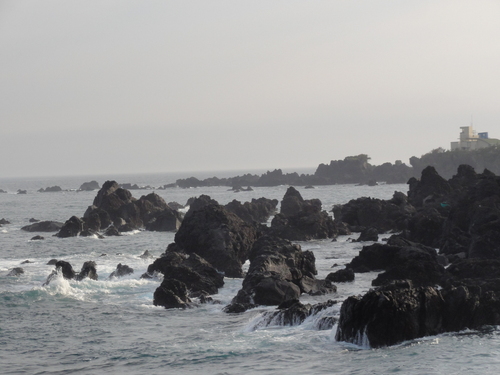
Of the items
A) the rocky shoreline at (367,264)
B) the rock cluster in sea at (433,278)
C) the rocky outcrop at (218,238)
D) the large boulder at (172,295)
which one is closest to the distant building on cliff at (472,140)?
the rocky shoreline at (367,264)

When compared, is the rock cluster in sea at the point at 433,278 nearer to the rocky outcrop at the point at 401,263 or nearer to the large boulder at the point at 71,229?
the rocky outcrop at the point at 401,263

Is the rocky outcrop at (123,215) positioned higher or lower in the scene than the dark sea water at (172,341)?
higher

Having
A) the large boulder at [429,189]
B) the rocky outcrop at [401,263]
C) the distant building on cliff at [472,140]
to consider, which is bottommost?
the rocky outcrop at [401,263]

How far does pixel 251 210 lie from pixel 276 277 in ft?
166

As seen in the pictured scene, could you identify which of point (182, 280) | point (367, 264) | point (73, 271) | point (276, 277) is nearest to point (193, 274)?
point (182, 280)

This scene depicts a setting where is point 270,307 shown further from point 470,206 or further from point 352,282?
point 470,206

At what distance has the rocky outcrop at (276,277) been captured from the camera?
103 ft

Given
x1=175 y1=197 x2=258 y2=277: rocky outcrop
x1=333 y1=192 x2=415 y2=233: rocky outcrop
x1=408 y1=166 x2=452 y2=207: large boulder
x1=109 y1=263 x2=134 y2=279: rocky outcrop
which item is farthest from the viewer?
x1=408 y1=166 x2=452 y2=207: large boulder

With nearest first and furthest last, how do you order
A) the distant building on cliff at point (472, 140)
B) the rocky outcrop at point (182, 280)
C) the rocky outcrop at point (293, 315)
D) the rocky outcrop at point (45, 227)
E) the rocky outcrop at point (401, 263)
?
the rocky outcrop at point (293, 315) < the rocky outcrop at point (182, 280) < the rocky outcrop at point (401, 263) < the rocky outcrop at point (45, 227) < the distant building on cliff at point (472, 140)

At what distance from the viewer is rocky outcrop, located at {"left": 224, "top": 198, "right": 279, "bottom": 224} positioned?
7944cm

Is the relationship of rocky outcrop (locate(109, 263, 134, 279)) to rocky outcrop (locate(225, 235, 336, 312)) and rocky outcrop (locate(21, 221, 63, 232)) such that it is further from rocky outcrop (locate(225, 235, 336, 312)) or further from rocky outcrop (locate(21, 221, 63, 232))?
rocky outcrop (locate(21, 221, 63, 232))

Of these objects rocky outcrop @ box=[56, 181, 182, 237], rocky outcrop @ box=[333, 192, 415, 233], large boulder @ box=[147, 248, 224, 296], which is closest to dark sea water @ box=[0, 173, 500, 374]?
large boulder @ box=[147, 248, 224, 296]

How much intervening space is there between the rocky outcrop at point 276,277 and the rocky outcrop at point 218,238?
2.40 metres

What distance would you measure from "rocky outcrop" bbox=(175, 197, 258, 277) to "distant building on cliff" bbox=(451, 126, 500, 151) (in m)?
145
